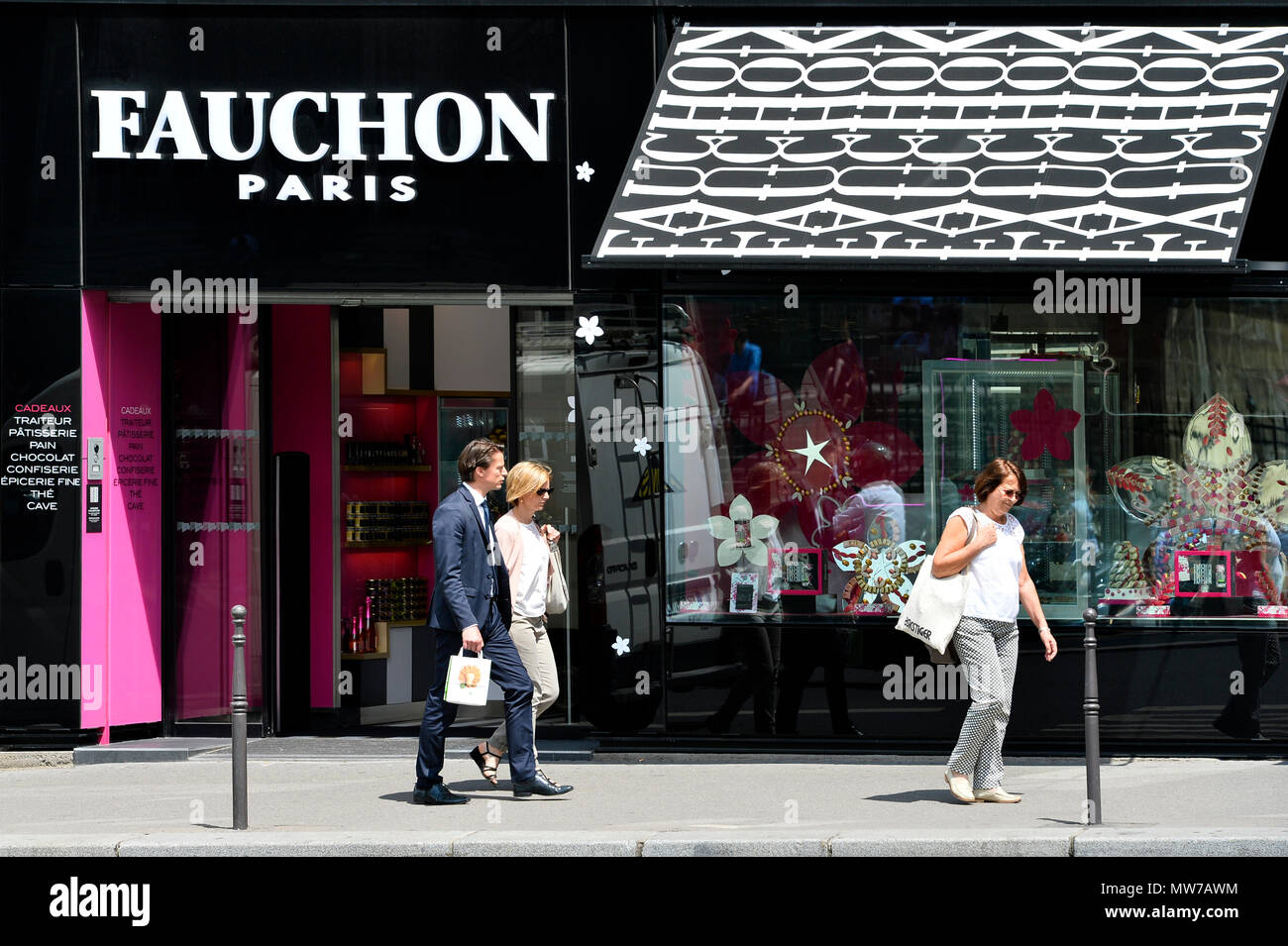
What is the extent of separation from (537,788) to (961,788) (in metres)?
2.42

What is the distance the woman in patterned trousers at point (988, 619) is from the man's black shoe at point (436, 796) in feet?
9.17

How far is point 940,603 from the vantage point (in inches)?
364

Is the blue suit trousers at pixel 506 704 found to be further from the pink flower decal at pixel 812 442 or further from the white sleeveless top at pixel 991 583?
the pink flower decal at pixel 812 442

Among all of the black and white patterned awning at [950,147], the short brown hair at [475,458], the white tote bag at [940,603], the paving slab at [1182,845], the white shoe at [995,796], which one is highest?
the black and white patterned awning at [950,147]

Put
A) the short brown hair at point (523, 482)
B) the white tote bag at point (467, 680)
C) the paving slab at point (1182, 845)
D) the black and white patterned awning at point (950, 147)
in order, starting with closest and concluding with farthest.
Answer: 1. the paving slab at point (1182, 845)
2. the white tote bag at point (467, 680)
3. the short brown hair at point (523, 482)
4. the black and white patterned awning at point (950, 147)

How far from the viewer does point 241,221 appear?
464 inches

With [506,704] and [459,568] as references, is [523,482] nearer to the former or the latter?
[459,568]

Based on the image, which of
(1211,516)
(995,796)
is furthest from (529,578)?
(1211,516)

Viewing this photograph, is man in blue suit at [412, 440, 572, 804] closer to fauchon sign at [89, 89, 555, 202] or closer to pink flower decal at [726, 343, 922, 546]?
pink flower decal at [726, 343, 922, 546]

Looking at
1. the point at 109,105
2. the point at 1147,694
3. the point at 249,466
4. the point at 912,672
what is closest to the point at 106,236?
the point at 109,105

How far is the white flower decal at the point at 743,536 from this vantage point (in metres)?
11.6

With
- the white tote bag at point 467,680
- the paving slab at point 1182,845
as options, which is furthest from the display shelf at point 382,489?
the paving slab at point 1182,845

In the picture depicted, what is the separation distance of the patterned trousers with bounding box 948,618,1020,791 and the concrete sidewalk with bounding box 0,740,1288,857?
0.27 meters
